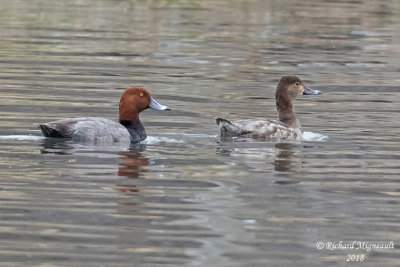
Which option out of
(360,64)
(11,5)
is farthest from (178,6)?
(360,64)

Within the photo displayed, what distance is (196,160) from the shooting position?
10883 millimetres

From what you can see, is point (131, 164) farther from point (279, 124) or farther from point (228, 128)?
point (279, 124)

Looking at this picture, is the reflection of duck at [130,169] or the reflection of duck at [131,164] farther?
the reflection of duck at [131,164]

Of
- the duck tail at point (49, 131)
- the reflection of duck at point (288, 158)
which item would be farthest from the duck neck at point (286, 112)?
the duck tail at point (49, 131)

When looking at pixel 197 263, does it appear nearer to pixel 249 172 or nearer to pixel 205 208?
pixel 205 208

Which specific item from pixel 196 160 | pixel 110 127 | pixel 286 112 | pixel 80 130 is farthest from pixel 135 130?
pixel 286 112

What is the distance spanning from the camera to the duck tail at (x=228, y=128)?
479 inches

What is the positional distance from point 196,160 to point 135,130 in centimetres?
145

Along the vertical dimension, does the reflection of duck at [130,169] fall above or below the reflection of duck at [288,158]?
above

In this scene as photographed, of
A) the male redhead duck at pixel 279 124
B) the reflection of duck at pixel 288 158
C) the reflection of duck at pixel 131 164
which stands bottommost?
the reflection of duck at pixel 288 158

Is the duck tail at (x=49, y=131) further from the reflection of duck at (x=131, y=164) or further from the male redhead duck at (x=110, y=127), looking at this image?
the reflection of duck at (x=131, y=164)

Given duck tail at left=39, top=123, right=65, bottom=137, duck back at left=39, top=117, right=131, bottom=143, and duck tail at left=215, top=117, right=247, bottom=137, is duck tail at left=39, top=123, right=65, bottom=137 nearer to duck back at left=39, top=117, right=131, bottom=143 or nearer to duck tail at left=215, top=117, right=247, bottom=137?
duck back at left=39, top=117, right=131, bottom=143

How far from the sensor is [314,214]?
28.0ft

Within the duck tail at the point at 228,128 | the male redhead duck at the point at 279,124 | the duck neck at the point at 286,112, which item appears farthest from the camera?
the duck neck at the point at 286,112
